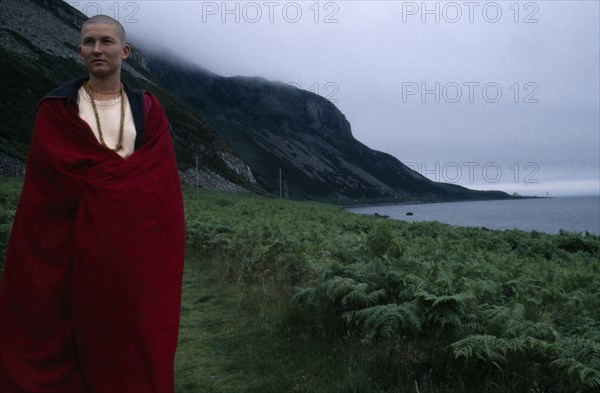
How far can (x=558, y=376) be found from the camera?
3.74m

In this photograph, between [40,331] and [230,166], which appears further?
[230,166]

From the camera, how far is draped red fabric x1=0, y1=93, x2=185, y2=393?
2.91m

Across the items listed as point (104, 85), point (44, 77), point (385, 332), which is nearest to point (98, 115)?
point (104, 85)

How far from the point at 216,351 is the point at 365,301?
5.63ft

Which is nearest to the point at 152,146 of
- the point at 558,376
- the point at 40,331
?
the point at 40,331

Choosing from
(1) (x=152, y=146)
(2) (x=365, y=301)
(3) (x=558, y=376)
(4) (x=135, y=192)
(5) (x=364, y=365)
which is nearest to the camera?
(4) (x=135, y=192)

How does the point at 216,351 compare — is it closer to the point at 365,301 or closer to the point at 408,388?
the point at 365,301

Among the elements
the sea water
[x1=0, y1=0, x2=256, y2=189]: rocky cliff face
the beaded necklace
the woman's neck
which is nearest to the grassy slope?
the beaded necklace

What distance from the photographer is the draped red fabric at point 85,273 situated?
115 inches

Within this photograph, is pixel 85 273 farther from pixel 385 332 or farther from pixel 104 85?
pixel 385 332

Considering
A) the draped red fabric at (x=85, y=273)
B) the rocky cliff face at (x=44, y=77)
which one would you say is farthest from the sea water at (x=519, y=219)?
the draped red fabric at (x=85, y=273)

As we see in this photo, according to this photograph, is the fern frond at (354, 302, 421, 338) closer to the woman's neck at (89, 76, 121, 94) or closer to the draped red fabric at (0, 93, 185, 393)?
the draped red fabric at (0, 93, 185, 393)

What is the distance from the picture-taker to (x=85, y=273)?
290cm

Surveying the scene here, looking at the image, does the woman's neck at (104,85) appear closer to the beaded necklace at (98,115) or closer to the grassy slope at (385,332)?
the beaded necklace at (98,115)
